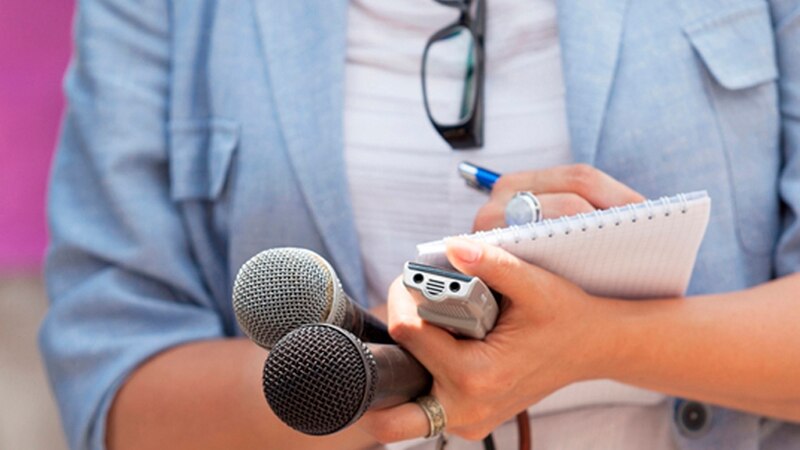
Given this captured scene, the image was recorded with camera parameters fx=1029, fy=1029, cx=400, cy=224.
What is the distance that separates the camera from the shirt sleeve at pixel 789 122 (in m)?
1.04

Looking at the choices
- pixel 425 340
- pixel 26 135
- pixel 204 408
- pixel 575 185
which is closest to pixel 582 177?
pixel 575 185

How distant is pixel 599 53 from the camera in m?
1.06

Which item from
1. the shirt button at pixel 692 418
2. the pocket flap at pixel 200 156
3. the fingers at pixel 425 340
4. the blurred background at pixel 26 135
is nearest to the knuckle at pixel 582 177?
the fingers at pixel 425 340

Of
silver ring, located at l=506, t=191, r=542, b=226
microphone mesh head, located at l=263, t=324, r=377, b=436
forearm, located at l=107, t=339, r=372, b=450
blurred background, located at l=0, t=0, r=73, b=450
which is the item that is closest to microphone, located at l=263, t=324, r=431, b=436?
microphone mesh head, located at l=263, t=324, r=377, b=436

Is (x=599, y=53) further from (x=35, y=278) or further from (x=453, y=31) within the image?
(x=35, y=278)

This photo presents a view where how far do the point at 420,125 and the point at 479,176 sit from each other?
0.18 m

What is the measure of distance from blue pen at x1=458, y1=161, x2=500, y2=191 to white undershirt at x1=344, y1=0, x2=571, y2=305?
12cm

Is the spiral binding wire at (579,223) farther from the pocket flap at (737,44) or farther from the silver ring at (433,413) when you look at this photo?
the pocket flap at (737,44)

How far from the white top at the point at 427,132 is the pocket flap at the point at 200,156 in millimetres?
140

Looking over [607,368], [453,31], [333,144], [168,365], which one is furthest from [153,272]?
[607,368]

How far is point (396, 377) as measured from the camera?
71 cm

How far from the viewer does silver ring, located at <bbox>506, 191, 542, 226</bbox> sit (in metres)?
0.87

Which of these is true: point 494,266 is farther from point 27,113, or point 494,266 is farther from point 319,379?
point 27,113

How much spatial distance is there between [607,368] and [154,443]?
50 cm
